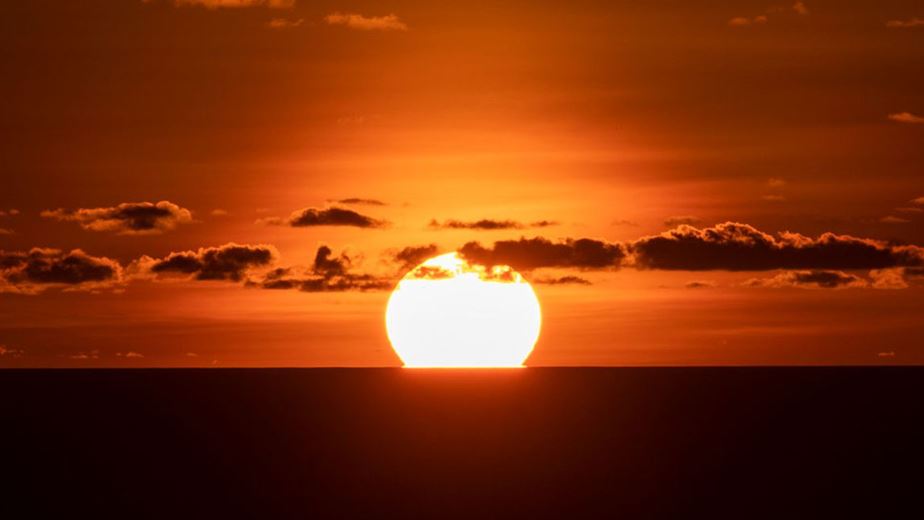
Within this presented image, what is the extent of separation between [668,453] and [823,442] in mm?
4334

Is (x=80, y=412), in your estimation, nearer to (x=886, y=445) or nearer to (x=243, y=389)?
(x=243, y=389)

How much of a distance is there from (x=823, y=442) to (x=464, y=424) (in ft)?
32.1

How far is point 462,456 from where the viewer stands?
96.9 feet

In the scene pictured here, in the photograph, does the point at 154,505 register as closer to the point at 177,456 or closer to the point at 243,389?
the point at 177,456

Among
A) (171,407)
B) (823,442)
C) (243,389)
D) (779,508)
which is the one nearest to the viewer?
(779,508)

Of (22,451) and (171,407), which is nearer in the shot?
(22,451)

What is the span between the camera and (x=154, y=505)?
22.9 metres

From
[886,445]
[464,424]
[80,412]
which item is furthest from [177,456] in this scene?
[886,445]

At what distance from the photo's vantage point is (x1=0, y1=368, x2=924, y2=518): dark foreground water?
909 inches

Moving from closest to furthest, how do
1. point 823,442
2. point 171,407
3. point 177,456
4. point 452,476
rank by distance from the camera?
point 452,476 < point 177,456 < point 823,442 < point 171,407

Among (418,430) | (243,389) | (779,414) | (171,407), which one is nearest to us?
(418,430)

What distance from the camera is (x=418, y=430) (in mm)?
34656

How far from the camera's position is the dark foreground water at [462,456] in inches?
909

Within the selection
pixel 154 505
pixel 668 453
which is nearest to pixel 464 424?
pixel 668 453
